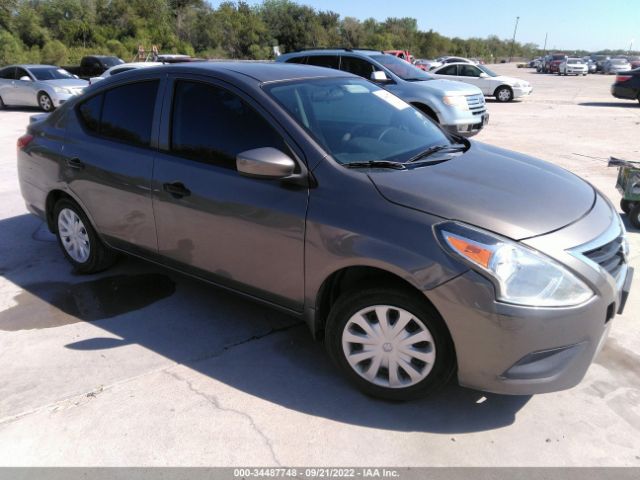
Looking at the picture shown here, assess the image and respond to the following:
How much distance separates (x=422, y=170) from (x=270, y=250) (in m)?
0.98

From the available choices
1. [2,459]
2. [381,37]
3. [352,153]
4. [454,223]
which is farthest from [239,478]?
[381,37]

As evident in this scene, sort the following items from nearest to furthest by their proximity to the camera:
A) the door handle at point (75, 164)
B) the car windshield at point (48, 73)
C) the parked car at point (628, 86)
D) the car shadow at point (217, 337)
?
the car shadow at point (217, 337) → the door handle at point (75, 164) → the car windshield at point (48, 73) → the parked car at point (628, 86)

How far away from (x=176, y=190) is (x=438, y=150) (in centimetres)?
172

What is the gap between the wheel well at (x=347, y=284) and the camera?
274 centimetres

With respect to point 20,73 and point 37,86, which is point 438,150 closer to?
point 37,86

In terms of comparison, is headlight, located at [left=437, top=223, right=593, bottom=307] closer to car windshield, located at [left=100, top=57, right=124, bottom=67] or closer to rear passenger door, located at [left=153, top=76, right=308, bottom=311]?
rear passenger door, located at [left=153, top=76, right=308, bottom=311]

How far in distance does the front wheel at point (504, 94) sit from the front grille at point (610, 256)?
1866cm

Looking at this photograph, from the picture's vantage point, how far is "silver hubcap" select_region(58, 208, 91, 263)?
4.43 m

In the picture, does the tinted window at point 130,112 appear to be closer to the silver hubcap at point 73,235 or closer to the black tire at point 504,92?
the silver hubcap at point 73,235

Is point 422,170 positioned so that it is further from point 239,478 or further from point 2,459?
point 2,459

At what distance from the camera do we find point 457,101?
999 cm

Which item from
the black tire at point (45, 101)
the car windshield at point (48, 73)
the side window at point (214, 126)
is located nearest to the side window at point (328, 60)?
the side window at point (214, 126)

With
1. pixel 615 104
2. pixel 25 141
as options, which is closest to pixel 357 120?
pixel 25 141

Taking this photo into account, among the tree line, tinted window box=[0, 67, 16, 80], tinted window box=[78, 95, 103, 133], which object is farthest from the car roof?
the tree line
